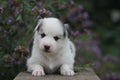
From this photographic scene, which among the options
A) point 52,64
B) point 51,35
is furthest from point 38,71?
point 51,35

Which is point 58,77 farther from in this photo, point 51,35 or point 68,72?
point 51,35

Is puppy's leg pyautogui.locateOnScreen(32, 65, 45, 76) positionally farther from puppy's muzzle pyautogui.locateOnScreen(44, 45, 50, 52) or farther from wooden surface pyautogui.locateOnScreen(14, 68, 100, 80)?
puppy's muzzle pyautogui.locateOnScreen(44, 45, 50, 52)

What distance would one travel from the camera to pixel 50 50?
520 centimetres

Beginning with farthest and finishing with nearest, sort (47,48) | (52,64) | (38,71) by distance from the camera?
(52,64) < (38,71) < (47,48)

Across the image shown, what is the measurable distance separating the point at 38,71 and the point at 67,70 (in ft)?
1.08

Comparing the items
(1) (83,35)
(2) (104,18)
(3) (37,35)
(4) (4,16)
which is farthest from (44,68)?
(2) (104,18)

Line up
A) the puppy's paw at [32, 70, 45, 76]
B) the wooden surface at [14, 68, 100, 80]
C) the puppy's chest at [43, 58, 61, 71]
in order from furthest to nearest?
the puppy's chest at [43, 58, 61, 71]
the puppy's paw at [32, 70, 45, 76]
the wooden surface at [14, 68, 100, 80]

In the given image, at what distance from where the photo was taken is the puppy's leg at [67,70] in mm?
5320

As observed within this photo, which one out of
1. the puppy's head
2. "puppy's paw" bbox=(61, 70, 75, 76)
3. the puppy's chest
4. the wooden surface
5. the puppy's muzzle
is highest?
the puppy's head

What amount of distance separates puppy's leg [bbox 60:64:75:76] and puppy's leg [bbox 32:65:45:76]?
227 mm

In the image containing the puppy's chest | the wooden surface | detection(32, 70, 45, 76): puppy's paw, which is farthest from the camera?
the puppy's chest

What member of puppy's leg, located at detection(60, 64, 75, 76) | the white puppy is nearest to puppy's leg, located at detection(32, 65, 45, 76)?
the white puppy

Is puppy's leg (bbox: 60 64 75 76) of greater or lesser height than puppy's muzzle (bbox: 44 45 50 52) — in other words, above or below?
below

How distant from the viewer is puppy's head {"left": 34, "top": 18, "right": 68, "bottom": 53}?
17.0 feet
